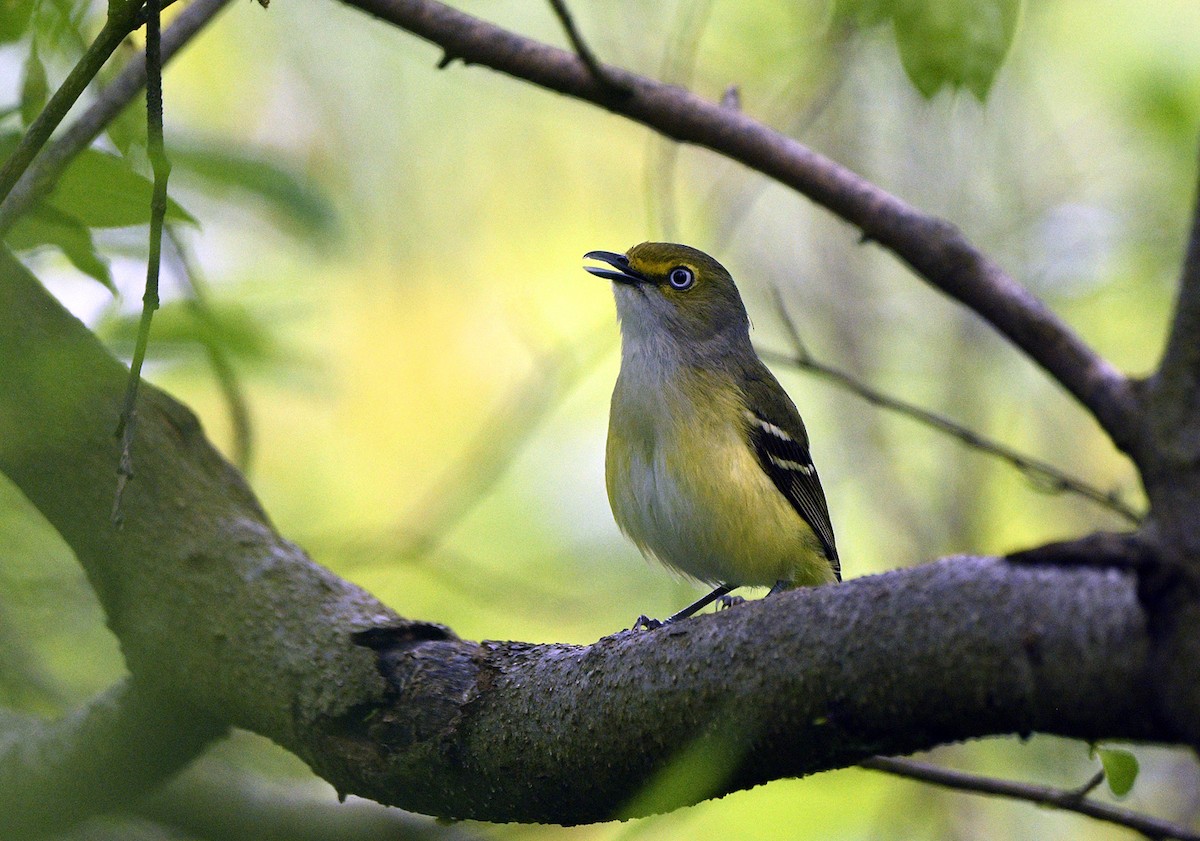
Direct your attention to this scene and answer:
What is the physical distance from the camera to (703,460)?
204 inches

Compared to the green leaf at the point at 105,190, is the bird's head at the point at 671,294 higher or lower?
higher

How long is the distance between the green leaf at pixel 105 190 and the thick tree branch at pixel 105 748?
72.1 inches

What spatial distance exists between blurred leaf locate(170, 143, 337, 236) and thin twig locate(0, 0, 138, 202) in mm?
545

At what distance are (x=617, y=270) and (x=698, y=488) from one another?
1730 mm

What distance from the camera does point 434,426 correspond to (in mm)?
11836

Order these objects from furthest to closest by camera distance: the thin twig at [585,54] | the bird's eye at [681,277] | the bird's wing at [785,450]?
the bird's eye at [681,277], the bird's wing at [785,450], the thin twig at [585,54]

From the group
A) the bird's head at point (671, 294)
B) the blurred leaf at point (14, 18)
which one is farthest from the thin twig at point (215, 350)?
the bird's head at point (671, 294)

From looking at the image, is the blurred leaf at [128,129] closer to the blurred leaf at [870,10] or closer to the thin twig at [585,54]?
the thin twig at [585,54]

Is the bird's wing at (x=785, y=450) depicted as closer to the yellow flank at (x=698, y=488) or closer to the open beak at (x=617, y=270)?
the yellow flank at (x=698, y=488)

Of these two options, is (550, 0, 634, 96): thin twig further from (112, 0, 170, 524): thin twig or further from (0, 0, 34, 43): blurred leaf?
(0, 0, 34, 43): blurred leaf

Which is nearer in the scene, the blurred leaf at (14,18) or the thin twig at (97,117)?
the blurred leaf at (14,18)

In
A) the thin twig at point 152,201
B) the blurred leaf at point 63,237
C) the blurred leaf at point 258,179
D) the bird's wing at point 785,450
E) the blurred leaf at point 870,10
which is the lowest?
the thin twig at point 152,201

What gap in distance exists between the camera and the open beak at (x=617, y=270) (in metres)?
6.20

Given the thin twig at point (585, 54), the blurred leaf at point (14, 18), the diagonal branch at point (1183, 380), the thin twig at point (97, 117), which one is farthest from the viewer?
the thin twig at point (585, 54)
